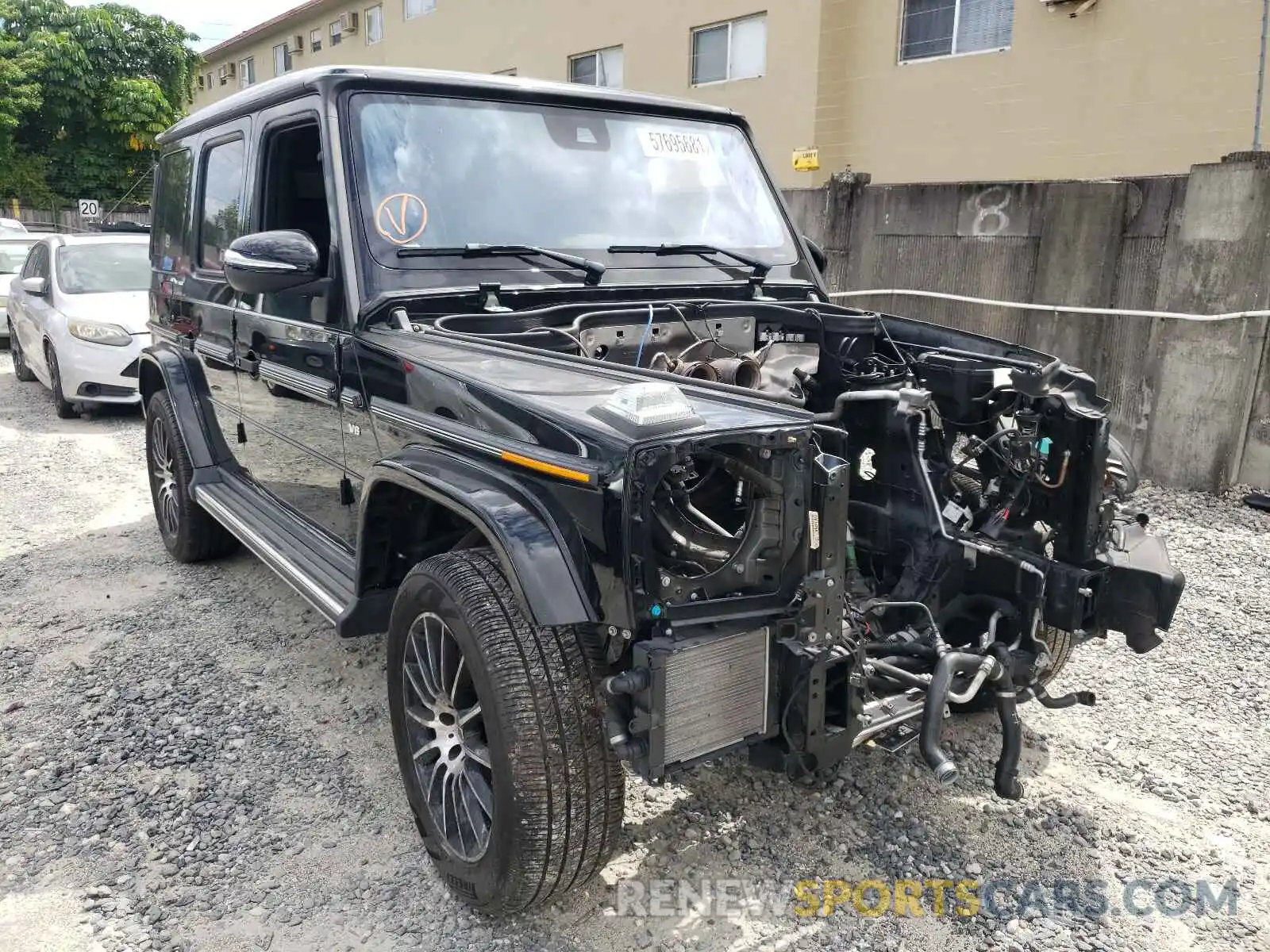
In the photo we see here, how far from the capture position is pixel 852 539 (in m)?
3.01

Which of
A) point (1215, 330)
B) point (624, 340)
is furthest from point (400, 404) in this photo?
point (1215, 330)

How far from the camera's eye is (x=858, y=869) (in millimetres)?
2740

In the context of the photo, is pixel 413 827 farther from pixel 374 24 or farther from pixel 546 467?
pixel 374 24

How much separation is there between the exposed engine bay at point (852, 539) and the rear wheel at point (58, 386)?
275 inches

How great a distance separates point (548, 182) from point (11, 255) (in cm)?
1235

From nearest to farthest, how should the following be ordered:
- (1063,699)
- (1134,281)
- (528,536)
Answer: (528,536)
(1063,699)
(1134,281)

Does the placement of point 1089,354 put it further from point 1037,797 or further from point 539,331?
point 539,331

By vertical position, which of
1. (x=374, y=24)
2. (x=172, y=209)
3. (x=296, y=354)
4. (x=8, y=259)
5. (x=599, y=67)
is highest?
(x=374, y=24)

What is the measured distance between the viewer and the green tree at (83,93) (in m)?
23.6

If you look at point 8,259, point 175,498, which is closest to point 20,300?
point 8,259

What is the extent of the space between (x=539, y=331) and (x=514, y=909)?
5.72ft

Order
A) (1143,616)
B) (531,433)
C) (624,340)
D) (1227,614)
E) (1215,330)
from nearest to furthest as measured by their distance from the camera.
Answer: (531,433), (1143,616), (624,340), (1227,614), (1215,330)

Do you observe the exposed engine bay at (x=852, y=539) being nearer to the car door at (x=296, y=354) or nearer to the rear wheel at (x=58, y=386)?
the car door at (x=296, y=354)

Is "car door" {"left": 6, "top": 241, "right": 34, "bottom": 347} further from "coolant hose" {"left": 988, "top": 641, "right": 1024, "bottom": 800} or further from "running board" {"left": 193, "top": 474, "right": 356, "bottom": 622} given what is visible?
"coolant hose" {"left": 988, "top": 641, "right": 1024, "bottom": 800}
